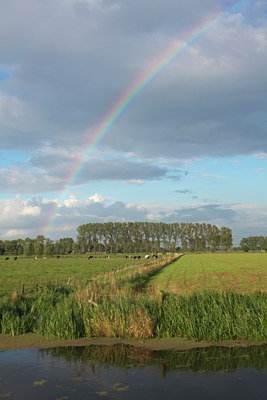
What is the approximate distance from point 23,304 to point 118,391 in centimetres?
1053

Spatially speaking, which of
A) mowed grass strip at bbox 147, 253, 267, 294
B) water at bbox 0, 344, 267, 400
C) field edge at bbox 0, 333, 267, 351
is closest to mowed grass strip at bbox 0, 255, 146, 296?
mowed grass strip at bbox 147, 253, 267, 294

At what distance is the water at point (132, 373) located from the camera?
10.1 meters

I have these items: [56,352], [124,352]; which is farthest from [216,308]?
[56,352]

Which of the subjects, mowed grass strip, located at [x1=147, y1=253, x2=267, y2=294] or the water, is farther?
mowed grass strip, located at [x1=147, y1=253, x2=267, y2=294]

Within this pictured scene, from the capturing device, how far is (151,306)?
16875 millimetres

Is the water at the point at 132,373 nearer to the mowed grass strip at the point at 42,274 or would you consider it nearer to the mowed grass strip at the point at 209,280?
the mowed grass strip at the point at 209,280

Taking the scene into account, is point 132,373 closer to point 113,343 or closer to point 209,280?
point 113,343

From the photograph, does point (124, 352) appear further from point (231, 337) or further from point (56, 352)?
point (231, 337)

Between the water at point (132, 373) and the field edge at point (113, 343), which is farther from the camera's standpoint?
the field edge at point (113, 343)

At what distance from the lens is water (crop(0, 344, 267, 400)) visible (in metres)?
10.1

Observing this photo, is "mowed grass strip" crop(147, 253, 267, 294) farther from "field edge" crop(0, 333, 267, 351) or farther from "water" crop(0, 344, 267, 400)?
"water" crop(0, 344, 267, 400)

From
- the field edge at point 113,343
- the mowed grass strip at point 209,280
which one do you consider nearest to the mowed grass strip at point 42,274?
the mowed grass strip at point 209,280

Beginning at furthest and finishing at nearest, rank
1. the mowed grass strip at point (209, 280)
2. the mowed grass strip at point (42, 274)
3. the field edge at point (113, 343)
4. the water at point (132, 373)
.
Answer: the mowed grass strip at point (42, 274) → the mowed grass strip at point (209, 280) → the field edge at point (113, 343) → the water at point (132, 373)

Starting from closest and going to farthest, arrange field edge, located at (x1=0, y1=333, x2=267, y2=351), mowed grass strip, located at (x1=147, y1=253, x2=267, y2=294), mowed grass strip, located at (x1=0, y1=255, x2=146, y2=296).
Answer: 1. field edge, located at (x1=0, y1=333, x2=267, y2=351)
2. mowed grass strip, located at (x1=147, y1=253, x2=267, y2=294)
3. mowed grass strip, located at (x1=0, y1=255, x2=146, y2=296)
